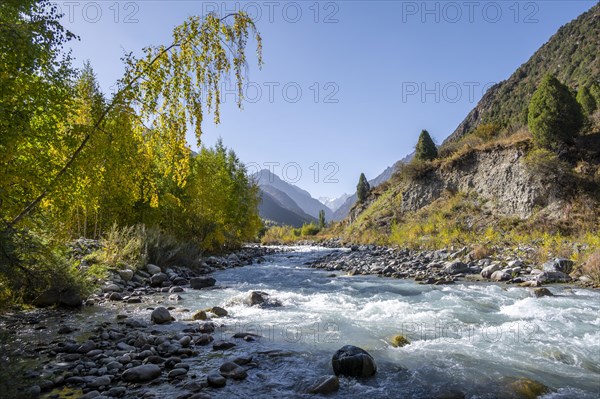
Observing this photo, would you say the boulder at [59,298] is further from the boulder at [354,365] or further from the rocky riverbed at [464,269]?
the rocky riverbed at [464,269]

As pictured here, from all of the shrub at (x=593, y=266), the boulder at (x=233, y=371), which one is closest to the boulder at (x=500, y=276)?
the shrub at (x=593, y=266)

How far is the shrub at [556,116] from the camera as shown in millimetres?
20953

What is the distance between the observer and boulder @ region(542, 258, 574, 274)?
37.7ft

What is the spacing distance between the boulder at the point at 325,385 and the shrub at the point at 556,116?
23702 millimetres

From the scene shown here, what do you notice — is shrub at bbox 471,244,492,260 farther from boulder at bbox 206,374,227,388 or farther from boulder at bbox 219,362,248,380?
boulder at bbox 206,374,227,388

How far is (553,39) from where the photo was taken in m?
67.5

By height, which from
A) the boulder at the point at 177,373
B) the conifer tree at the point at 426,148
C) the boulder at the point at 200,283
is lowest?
the boulder at the point at 200,283

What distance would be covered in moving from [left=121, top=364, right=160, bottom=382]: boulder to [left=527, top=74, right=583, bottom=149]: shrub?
993 inches

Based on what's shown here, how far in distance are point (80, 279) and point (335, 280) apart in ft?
29.5

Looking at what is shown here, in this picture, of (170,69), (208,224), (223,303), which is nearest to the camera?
(170,69)

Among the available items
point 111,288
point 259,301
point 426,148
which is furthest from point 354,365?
point 426,148

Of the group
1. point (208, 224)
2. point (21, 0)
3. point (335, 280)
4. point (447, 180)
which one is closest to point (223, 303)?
point (335, 280)

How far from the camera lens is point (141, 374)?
438 cm

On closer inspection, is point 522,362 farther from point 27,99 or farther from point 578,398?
point 27,99
